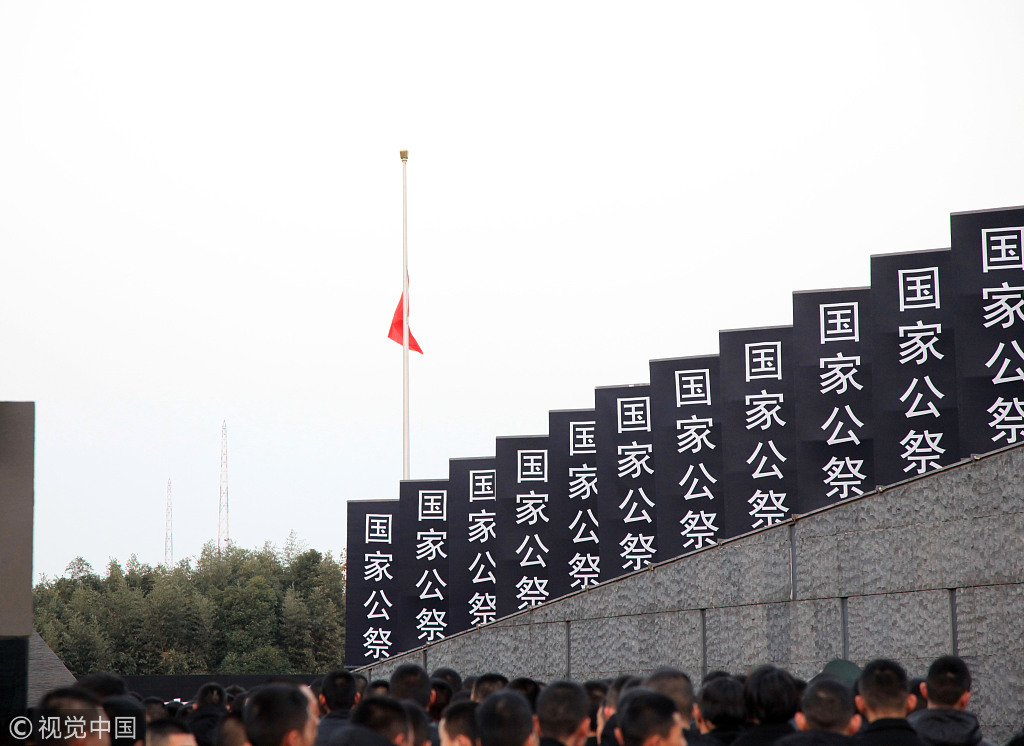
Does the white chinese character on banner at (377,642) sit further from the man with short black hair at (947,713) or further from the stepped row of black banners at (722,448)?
the man with short black hair at (947,713)

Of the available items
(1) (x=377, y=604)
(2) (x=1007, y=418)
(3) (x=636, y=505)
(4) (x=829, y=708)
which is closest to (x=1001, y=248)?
(2) (x=1007, y=418)

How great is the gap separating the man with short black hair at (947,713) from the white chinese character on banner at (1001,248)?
8513mm

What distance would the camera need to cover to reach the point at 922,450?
13.2m

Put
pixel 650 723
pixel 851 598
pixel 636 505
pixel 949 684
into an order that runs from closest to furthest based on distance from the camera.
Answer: pixel 650 723
pixel 949 684
pixel 851 598
pixel 636 505

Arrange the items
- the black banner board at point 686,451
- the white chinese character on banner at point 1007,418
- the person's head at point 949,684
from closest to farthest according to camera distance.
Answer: the person's head at point 949,684 → the white chinese character on banner at point 1007,418 → the black banner board at point 686,451

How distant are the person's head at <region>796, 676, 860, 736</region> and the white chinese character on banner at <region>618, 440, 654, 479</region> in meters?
12.8

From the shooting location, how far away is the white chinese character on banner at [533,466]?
62.7 feet

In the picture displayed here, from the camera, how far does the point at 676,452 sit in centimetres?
1609

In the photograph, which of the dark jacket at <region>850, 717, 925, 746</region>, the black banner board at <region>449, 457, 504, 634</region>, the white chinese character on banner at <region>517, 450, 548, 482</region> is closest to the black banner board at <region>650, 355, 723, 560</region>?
the white chinese character on banner at <region>517, 450, 548, 482</region>

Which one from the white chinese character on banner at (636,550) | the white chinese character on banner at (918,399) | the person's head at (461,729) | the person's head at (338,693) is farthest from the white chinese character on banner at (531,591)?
the person's head at (461,729)

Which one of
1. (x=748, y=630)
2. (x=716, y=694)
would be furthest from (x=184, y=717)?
(x=748, y=630)

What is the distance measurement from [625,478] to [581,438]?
5.26 feet

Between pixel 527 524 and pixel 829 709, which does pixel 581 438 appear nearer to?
pixel 527 524

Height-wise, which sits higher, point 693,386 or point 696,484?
point 693,386
